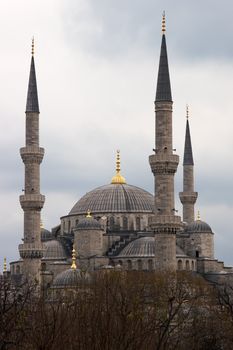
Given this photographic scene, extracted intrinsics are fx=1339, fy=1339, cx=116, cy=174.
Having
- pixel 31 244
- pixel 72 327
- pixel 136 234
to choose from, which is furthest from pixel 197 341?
pixel 136 234

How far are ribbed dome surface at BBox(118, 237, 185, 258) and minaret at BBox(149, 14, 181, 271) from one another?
11.6 m

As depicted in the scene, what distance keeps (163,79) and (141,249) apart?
14.6 metres

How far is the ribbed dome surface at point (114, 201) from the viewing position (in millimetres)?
83562

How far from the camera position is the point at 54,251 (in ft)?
266

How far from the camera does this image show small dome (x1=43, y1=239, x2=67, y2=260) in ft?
265

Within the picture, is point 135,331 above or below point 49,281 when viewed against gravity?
below

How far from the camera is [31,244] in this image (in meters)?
70.3

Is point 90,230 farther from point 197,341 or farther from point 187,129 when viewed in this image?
point 197,341

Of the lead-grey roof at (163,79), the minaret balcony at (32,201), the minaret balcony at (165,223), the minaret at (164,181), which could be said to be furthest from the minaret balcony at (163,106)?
the minaret balcony at (32,201)

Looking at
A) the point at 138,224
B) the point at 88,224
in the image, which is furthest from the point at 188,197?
the point at 88,224

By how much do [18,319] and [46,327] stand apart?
6.60 feet

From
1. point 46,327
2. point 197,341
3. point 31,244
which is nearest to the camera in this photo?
point 46,327

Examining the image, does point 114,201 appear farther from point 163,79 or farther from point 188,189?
point 163,79

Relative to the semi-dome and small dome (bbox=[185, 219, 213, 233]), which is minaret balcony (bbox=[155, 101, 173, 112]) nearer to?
the semi-dome
